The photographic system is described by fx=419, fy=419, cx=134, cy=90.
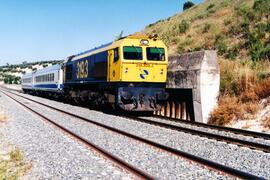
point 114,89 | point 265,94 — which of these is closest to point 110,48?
point 114,89

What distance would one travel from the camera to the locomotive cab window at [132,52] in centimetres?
1752

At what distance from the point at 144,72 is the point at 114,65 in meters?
1.32

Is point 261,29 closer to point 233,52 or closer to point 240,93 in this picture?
point 233,52

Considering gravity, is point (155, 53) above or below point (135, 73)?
above

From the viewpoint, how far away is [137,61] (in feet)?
57.9

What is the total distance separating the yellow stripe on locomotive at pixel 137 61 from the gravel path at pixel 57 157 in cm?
452

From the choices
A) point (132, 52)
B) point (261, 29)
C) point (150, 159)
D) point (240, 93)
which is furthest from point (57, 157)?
point (261, 29)

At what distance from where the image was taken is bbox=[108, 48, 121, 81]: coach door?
1748 cm

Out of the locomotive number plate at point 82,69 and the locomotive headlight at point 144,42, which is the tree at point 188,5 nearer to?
the locomotive number plate at point 82,69

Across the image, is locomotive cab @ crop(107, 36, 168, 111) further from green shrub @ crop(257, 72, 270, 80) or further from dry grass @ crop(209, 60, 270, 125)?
green shrub @ crop(257, 72, 270, 80)

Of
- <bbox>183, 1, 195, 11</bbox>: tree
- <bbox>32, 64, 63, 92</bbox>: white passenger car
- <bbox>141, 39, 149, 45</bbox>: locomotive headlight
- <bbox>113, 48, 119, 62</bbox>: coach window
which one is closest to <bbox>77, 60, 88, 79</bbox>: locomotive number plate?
<bbox>113, 48, 119, 62</bbox>: coach window

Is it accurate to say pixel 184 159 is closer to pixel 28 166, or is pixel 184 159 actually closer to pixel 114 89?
pixel 28 166

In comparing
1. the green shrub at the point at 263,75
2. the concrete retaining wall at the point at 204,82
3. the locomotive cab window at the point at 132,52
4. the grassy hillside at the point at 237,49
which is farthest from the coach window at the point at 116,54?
the green shrub at the point at 263,75

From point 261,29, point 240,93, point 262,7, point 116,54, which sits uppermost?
point 262,7
